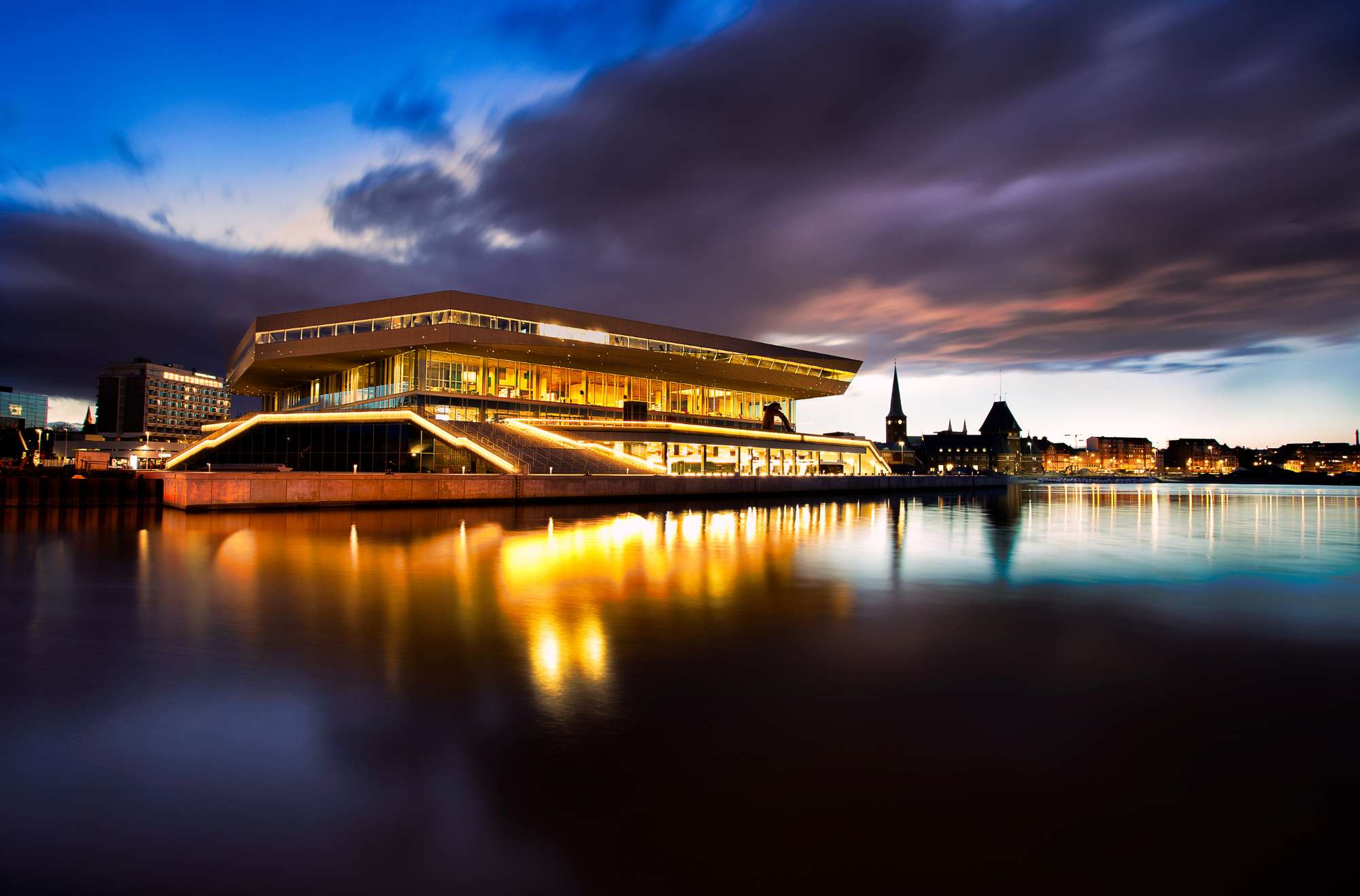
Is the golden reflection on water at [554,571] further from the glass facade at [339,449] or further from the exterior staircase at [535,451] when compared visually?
the glass facade at [339,449]

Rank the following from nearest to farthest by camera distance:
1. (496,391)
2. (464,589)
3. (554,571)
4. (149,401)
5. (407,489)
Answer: (464,589), (554,571), (407,489), (496,391), (149,401)

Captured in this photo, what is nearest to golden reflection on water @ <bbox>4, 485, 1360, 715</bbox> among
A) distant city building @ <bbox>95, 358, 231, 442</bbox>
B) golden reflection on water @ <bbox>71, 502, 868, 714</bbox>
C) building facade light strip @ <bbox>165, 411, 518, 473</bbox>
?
golden reflection on water @ <bbox>71, 502, 868, 714</bbox>

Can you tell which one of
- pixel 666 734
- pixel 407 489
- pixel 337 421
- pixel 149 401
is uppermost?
pixel 149 401

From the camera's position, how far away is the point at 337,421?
4969cm

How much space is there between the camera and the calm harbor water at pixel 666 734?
433 cm

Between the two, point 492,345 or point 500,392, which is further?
point 500,392

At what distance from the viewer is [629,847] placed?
4.42 metres

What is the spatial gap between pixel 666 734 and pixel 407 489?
33.0 m

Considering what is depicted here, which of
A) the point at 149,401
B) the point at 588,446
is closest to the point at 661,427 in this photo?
the point at 588,446

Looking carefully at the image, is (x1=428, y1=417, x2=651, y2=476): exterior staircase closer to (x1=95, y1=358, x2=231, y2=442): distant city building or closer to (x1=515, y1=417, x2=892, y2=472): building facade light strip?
(x1=515, y1=417, x2=892, y2=472): building facade light strip

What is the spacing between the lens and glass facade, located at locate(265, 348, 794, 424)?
5803 cm

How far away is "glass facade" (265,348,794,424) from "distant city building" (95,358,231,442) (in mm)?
123204

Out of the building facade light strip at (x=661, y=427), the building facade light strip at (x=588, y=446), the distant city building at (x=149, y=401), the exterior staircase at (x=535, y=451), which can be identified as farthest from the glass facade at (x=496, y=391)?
the distant city building at (x=149, y=401)

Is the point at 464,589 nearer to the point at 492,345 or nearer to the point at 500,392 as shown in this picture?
the point at 492,345
